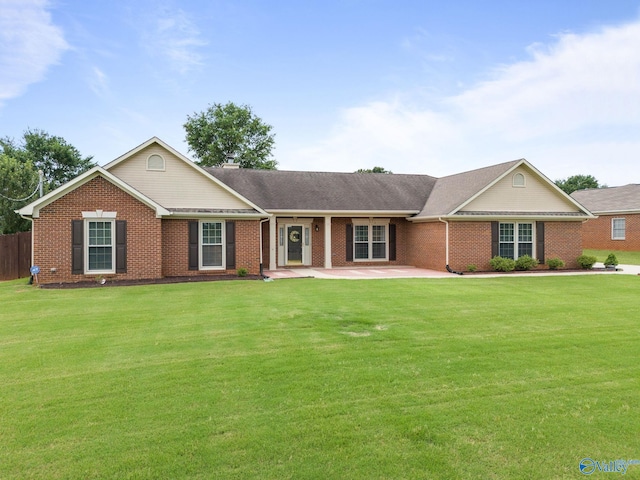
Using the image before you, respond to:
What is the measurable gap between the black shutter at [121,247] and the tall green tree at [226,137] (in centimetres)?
2666

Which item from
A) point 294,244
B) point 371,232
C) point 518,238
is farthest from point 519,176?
point 294,244

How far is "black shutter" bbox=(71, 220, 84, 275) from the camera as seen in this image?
14.2 meters

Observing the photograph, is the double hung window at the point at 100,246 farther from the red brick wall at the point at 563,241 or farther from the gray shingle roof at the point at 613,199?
the gray shingle roof at the point at 613,199

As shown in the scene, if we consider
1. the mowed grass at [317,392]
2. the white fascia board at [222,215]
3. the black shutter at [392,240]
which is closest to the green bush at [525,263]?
the black shutter at [392,240]

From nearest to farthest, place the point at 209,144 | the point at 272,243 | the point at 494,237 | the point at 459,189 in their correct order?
1. the point at 494,237
2. the point at 272,243
3. the point at 459,189
4. the point at 209,144

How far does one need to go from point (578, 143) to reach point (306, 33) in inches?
851

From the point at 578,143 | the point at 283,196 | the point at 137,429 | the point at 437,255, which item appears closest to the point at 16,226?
the point at 283,196

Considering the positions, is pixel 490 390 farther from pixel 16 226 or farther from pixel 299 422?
pixel 16 226

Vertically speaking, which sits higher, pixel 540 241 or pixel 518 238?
pixel 518 238

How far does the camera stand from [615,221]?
2984 centimetres

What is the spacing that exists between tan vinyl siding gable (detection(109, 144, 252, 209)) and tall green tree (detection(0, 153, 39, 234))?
11900 mm

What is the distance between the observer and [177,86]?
22.8 m

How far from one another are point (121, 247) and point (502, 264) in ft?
49.7

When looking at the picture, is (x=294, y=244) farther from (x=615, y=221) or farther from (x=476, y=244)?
(x=615, y=221)
